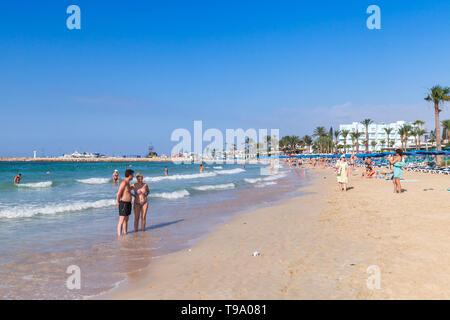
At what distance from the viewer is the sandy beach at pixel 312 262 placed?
413 cm

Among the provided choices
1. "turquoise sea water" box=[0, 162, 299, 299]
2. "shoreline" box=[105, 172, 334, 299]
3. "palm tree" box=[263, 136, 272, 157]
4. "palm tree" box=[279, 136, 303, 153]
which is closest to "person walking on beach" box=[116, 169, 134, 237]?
"turquoise sea water" box=[0, 162, 299, 299]

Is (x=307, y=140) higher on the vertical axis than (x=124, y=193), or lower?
higher

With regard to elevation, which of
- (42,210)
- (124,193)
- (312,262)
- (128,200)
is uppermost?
(124,193)

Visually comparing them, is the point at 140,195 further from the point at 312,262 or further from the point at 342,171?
the point at 342,171

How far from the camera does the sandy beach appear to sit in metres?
4.13

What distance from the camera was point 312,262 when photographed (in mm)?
5312

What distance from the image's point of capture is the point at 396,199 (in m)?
12.6

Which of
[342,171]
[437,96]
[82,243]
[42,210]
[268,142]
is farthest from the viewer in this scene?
[268,142]

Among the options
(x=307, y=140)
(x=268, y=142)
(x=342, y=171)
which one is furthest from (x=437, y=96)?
(x=268, y=142)

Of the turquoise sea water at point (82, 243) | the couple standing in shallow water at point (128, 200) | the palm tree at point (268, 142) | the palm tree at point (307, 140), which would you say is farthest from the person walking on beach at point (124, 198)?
the palm tree at point (268, 142)

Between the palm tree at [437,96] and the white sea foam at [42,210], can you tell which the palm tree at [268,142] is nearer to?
the palm tree at [437,96]

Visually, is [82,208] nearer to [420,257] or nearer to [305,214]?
[305,214]
